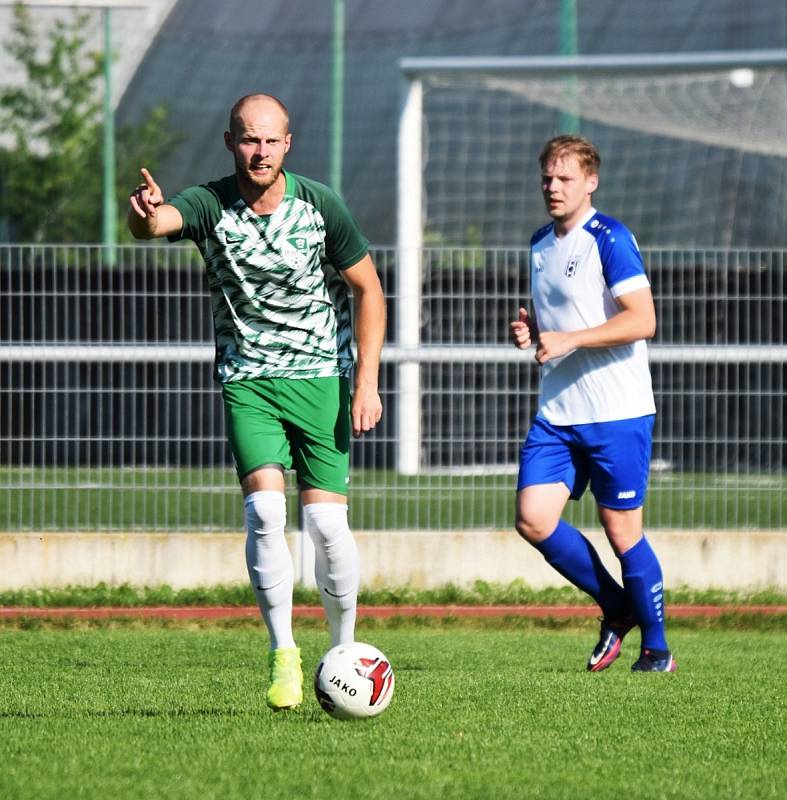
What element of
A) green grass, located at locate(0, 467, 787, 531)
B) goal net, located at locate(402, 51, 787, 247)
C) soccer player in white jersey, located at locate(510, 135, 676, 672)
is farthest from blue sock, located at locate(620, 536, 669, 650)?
goal net, located at locate(402, 51, 787, 247)

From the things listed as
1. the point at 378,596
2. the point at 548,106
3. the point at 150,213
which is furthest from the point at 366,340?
the point at 548,106

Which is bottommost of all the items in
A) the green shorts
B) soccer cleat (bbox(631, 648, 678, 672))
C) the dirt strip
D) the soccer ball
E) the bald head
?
the dirt strip

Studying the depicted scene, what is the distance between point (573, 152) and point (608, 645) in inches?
84.3

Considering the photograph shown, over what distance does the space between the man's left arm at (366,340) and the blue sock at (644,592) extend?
1.84 metres

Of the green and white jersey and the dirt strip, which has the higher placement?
the green and white jersey

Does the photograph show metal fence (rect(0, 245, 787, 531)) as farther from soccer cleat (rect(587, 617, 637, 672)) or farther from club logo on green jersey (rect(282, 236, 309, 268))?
club logo on green jersey (rect(282, 236, 309, 268))

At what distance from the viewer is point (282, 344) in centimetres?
625

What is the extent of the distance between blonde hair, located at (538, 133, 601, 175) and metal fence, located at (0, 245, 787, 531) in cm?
307

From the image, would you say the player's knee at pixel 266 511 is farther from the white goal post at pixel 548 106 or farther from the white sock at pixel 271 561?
the white goal post at pixel 548 106

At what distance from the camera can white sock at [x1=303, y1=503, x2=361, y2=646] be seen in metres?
6.28

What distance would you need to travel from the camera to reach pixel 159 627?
967cm

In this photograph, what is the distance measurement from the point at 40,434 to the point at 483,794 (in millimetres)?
6596

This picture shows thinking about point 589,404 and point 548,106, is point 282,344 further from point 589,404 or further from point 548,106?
point 548,106

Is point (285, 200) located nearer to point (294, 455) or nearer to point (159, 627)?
point (294, 455)
